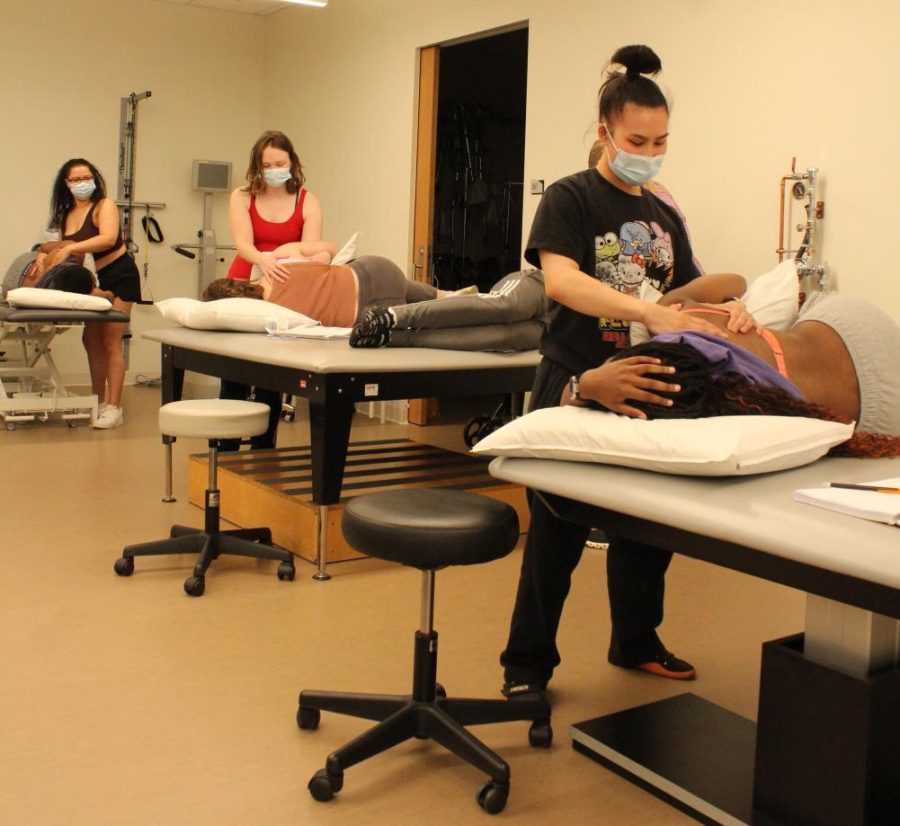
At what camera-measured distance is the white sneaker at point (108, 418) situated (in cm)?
593

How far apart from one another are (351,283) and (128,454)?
152 centimetres

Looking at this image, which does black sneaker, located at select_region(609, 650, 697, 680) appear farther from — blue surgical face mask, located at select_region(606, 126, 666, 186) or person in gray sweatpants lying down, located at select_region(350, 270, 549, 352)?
person in gray sweatpants lying down, located at select_region(350, 270, 549, 352)

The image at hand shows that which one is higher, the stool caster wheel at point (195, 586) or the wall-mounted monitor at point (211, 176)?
the wall-mounted monitor at point (211, 176)

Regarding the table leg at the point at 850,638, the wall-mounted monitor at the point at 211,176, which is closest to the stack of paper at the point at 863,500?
the table leg at the point at 850,638

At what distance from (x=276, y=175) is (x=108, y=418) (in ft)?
6.44

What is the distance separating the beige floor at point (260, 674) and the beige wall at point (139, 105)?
422 cm

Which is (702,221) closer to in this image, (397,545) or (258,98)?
(397,545)

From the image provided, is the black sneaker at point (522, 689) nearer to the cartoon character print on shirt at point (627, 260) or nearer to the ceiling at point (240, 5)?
the cartoon character print on shirt at point (627, 260)

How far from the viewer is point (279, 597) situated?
3.16m

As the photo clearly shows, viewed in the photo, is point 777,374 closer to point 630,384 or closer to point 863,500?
point 630,384

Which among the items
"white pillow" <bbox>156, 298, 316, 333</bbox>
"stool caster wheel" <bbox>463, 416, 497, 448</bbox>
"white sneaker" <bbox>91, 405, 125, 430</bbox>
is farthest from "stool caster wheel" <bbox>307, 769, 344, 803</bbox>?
"white sneaker" <bbox>91, 405, 125, 430</bbox>

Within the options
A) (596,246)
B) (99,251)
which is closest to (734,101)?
(596,246)

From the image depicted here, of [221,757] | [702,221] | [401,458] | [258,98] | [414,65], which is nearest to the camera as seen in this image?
[221,757]

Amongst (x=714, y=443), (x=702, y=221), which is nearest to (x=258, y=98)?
(x=702, y=221)
